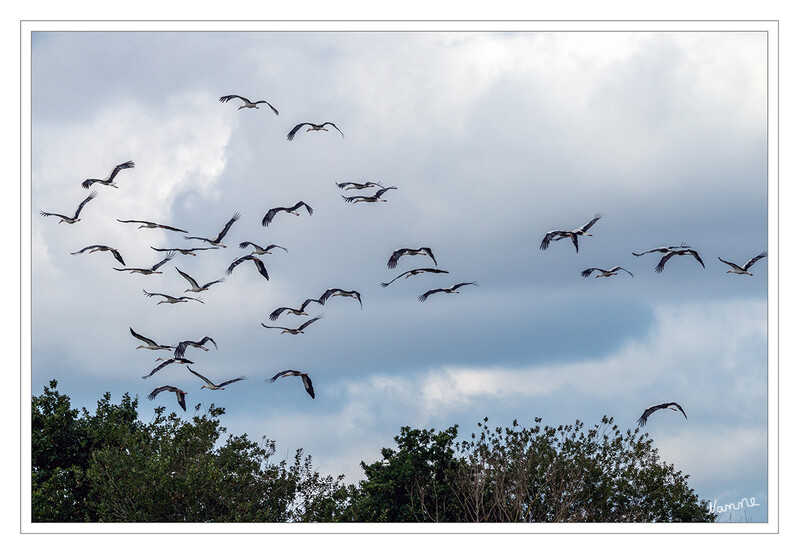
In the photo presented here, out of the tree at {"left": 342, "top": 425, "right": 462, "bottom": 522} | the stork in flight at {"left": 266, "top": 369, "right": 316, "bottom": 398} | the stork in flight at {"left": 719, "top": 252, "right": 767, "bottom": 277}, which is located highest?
the stork in flight at {"left": 719, "top": 252, "right": 767, "bottom": 277}

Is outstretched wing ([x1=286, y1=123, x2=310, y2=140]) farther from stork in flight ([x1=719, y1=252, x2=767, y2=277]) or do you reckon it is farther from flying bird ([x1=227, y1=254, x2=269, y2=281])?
stork in flight ([x1=719, y1=252, x2=767, y2=277])

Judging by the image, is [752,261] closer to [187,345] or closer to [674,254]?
[674,254]

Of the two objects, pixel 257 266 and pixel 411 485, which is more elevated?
pixel 257 266

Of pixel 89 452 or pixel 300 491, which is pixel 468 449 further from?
pixel 89 452

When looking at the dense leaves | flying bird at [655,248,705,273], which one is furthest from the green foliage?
flying bird at [655,248,705,273]

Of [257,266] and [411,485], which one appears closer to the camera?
[257,266]

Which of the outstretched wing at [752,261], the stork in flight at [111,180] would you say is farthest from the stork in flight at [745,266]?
the stork in flight at [111,180]

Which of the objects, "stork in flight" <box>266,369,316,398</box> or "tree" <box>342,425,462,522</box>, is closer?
"stork in flight" <box>266,369,316,398</box>

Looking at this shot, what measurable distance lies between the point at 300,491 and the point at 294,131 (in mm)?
11705

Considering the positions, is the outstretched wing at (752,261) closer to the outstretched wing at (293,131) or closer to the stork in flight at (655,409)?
the stork in flight at (655,409)

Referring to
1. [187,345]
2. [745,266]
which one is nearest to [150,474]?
[187,345]
